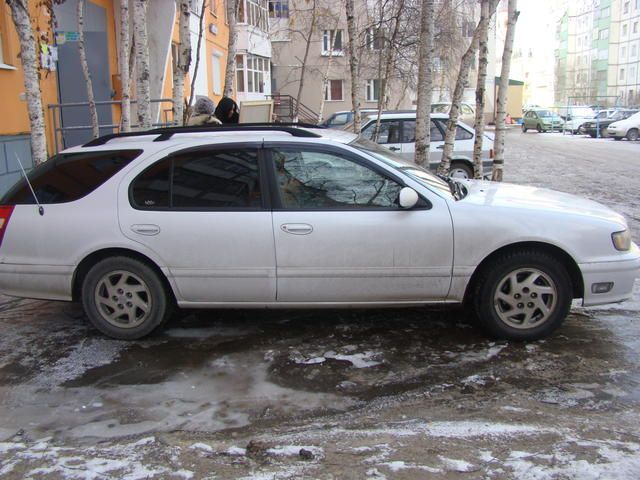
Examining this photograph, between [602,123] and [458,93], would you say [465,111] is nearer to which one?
[602,123]

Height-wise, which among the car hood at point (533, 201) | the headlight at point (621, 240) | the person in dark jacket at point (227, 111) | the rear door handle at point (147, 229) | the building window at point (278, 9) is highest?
the building window at point (278, 9)

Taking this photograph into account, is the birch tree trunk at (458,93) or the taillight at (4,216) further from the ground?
the birch tree trunk at (458,93)

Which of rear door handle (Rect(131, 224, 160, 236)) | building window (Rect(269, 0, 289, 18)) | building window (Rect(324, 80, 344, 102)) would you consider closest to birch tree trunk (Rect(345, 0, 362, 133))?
rear door handle (Rect(131, 224, 160, 236))

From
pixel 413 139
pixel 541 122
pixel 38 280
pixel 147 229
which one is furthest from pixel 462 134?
pixel 541 122

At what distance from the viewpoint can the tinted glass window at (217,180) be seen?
15.3 ft

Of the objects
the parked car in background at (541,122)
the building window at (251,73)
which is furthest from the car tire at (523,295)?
the parked car in background at (541,122)

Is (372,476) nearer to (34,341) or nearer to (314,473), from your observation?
(314,473)

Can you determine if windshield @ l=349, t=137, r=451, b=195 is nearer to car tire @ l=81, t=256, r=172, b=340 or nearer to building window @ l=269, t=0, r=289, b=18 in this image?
car tire @ l=81, t=256, r=172, b=340

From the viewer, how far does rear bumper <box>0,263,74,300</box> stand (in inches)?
188

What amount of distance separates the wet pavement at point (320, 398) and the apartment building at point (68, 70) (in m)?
5.14

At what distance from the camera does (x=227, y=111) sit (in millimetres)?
8695

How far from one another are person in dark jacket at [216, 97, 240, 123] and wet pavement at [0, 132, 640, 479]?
13.2 feet

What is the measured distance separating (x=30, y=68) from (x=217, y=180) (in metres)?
3.18

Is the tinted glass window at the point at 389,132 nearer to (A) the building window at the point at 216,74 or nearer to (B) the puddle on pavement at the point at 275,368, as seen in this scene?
(B) the puddle on pavement at the point at 275,368
